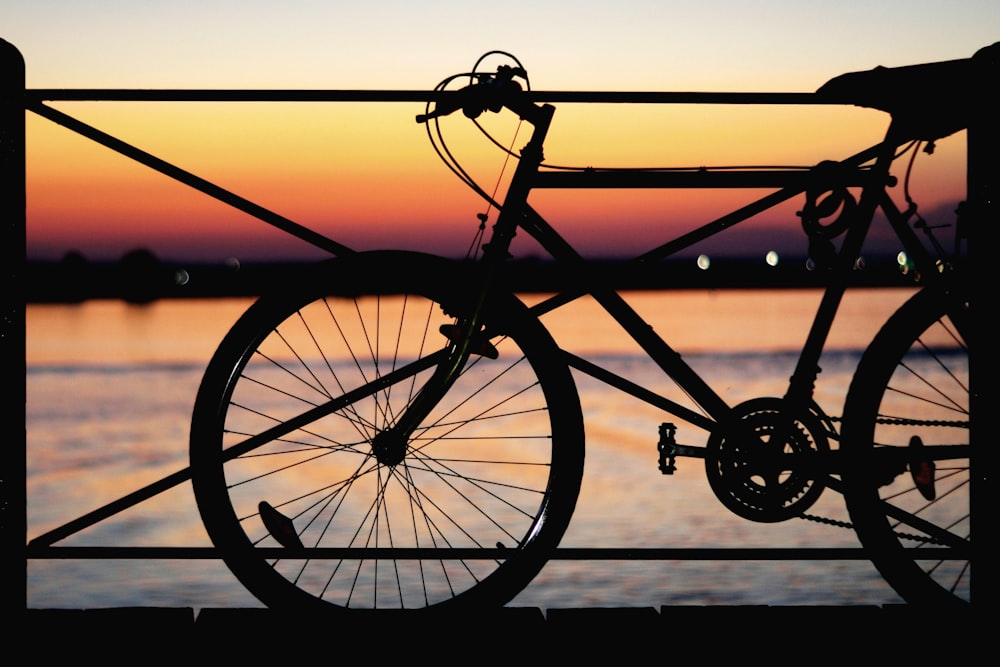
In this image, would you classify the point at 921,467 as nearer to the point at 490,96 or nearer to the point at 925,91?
the point at 925,91

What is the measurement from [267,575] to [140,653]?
10.6 inches

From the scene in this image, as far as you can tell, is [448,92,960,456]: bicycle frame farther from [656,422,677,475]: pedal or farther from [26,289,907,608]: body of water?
[26,289,907,608]: body of water

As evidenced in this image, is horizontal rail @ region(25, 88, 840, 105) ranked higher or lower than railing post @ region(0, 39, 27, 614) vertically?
higher

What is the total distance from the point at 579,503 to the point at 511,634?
3620 millimetres

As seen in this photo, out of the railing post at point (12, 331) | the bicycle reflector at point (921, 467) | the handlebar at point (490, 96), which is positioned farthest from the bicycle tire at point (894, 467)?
the railing post at point (12, 331)

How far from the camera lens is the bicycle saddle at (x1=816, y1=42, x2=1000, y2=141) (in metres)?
2.32

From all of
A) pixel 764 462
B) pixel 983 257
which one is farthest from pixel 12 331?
pixel 983 257

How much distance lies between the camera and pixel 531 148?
7.59ft

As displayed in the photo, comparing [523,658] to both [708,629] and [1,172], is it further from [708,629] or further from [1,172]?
[1,172]

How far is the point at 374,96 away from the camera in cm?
238

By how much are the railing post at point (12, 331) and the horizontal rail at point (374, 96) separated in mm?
120

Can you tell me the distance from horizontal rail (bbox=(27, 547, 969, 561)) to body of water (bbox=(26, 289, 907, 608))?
1877mm

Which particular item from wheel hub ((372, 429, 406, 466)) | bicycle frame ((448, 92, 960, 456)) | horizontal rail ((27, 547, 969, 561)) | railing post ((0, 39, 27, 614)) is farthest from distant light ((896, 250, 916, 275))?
railing post ((0, 39, 27, 614))

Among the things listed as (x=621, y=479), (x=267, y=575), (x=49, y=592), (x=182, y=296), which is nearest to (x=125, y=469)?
(x=49, y=592)
